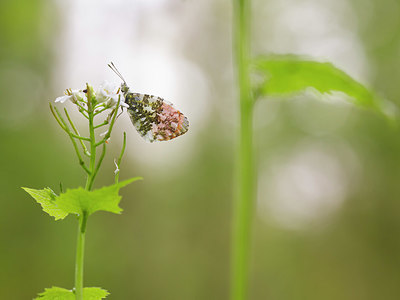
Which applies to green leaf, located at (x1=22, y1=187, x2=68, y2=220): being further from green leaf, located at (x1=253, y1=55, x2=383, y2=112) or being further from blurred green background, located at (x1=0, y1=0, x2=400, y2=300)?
blurred green background, located at (x1=0, y1=0, x2=400, y2=300)

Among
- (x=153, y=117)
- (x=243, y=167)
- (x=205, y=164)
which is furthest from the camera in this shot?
(x=205, y=164)

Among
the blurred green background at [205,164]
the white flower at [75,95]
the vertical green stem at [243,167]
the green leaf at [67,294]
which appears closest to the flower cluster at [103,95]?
the white flower at [75,95]

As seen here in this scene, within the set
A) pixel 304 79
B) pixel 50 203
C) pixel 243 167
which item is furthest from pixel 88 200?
pixel 304 79

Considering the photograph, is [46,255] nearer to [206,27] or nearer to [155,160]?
[155,160]

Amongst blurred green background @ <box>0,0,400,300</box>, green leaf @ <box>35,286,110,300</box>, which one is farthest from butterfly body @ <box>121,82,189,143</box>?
blurred green background @ <box>0,0,400,300</box>

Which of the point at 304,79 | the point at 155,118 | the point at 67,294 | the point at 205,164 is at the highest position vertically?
the point at 205,164

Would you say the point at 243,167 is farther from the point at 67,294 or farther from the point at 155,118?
the point at 67,294

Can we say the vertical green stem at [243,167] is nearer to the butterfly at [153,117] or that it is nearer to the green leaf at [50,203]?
the butterfly at [153,117]
